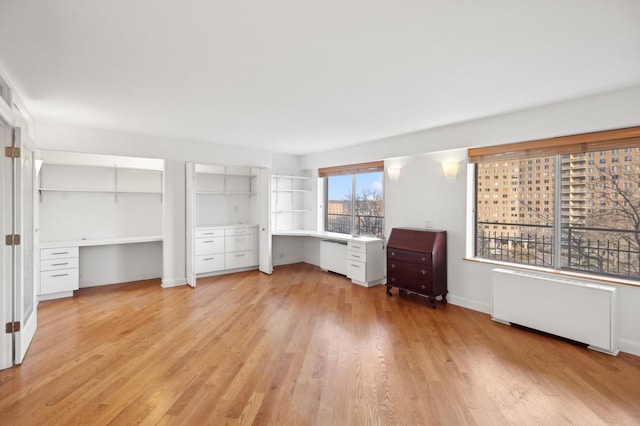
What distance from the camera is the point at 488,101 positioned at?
332 cm

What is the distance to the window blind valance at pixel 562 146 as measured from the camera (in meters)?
3.03

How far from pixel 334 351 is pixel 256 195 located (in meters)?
4.37

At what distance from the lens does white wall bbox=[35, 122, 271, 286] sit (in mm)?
4402

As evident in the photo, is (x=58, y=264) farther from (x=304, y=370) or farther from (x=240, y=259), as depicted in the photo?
(x=304, y=370)

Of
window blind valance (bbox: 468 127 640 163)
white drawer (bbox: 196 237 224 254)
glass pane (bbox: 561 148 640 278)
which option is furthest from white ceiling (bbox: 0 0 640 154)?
white drawer (bbox: 196 237 224 254)

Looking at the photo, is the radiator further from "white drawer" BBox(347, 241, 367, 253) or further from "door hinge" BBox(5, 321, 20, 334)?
"door hinge" BBox(5, 321, 20, 334)

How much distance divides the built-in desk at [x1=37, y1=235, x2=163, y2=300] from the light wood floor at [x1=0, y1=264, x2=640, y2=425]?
16.9 inches

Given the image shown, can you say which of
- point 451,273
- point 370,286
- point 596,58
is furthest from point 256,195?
point 596,58

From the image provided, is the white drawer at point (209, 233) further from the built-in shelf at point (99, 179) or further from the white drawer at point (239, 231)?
the built-in shelf at point (99, 179)

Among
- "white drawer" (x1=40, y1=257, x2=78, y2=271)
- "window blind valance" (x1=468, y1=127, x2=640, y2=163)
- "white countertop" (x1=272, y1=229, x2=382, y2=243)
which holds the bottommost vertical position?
"white drawer" (x1=40, y1=257, x2=78, y2=271)

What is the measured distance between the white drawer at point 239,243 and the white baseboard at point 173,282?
974mm

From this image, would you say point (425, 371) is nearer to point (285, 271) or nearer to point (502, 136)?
point (502, 136)

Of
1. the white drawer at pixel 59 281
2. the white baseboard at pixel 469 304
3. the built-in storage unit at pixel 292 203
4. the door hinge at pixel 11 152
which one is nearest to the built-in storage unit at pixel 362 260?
the white baseboard at pixel 469 304

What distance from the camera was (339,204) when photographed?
21.9 ft
